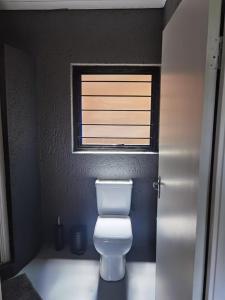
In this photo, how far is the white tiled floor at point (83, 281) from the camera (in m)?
1.97

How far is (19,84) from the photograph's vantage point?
7.00 feet

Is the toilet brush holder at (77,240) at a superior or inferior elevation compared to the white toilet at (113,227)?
inferior

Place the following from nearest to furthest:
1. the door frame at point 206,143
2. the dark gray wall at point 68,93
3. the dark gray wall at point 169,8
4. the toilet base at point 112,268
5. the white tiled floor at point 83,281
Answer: the door frame at point 206,143
the dark gray wall at point 169,8
the white tiled floor at point 83,281
the toilet base at point 112,268
the dark gray wall at point 68,93

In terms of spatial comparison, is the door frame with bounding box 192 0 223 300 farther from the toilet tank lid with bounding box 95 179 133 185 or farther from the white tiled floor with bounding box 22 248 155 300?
the toilet tank lid with bounding box 95 179 133 185

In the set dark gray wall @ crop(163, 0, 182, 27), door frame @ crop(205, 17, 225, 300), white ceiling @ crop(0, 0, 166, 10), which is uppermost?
white ceiling @ crop(0, 0, 166, 10)

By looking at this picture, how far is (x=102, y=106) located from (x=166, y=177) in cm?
130

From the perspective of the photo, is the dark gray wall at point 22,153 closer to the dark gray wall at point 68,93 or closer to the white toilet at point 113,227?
the dark gray wall at point 68,93

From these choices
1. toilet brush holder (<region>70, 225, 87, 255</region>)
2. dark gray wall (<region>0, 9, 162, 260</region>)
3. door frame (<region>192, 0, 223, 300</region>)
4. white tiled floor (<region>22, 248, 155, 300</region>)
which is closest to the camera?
door frame (<region>192, 0, 223, 300</region>)

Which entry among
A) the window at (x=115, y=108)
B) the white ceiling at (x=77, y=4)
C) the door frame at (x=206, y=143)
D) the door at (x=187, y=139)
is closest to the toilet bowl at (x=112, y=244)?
the door at (x=187, y=139)

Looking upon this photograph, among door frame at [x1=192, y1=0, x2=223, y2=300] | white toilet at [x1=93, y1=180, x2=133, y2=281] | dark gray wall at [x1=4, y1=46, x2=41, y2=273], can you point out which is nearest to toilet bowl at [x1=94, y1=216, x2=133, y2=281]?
white toilet at [x1=93, y1=180, x2=133, y2=281]

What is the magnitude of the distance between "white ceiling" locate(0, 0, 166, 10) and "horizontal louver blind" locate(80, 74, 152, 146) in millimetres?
582

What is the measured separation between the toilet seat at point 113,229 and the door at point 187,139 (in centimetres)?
54

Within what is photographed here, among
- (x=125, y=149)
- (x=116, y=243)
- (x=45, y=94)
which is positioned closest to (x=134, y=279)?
(x=116, y=243)

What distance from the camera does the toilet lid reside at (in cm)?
204
